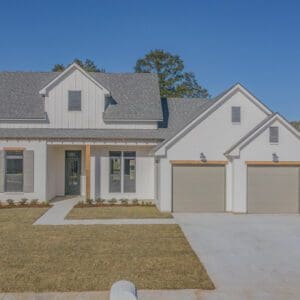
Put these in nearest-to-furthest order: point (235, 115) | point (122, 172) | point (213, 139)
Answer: point (213, 139) < point (235, 115) < point (122, 172)

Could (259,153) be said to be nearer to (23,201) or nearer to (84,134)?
(84,134)

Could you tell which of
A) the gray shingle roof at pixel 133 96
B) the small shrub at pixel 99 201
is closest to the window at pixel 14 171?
the small shrub at pixel 99 201

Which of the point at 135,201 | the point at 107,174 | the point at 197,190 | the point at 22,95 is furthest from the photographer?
the point at 22,95

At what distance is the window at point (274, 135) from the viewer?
49.8 feet

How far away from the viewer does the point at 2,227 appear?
38.5 feet

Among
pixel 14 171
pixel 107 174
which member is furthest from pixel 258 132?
pixel 14 171

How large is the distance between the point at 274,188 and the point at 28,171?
478 inches

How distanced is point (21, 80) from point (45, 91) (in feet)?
11.5

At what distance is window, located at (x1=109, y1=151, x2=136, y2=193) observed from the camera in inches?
729

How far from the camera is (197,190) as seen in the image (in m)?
15.6

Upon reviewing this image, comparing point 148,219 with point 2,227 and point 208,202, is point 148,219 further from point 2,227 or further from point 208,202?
point 2,227

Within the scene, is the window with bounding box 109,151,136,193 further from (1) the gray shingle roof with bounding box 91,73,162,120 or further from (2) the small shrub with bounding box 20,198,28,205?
(2) the small shrub with bounding box 20,198,28,205

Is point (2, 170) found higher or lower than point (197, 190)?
higher

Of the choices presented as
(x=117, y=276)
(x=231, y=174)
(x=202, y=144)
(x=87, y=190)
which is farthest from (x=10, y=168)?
(x=117, y=276)
